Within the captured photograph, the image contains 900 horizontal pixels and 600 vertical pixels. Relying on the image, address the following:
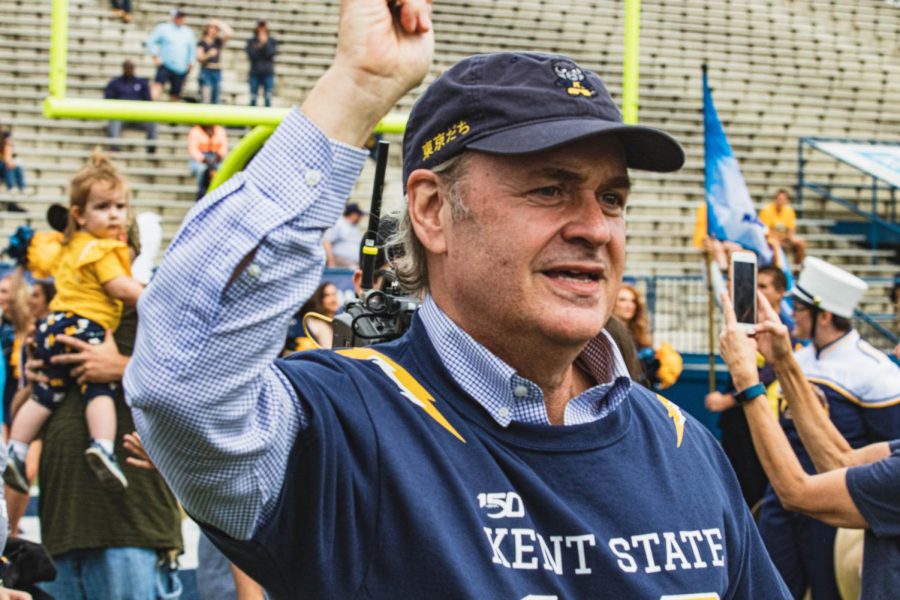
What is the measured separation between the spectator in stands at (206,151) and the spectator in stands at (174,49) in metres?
0.56

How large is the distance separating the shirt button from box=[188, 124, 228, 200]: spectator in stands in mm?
11415

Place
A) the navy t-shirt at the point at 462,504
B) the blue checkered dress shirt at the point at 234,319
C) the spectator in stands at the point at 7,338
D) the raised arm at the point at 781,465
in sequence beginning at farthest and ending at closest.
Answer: the spectator in stands at the point at 7,338
the raised arm at the point at 781,465
the navy t-shirt at the point at 462,504
the blue checkered dress shirt at the point at 234,319

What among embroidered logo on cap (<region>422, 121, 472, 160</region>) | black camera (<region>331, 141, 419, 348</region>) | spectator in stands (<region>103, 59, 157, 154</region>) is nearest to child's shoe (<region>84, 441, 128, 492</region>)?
black camera (<region>331, 141, 419, 348</region>)

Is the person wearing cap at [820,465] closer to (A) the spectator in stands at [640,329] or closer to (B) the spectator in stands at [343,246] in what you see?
(A) the spectator in stands at [640,329]

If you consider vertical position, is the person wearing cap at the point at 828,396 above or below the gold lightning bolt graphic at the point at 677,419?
below

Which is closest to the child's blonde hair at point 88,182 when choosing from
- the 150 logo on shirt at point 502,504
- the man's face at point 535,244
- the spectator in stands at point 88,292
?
the spectator in stands at point 88,292

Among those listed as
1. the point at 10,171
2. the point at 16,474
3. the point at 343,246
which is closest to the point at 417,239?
the point at 16,474

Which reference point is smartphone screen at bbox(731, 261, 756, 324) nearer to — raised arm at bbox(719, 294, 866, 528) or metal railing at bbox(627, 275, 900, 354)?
raised arm at bbox(719, 294, 866, 528)

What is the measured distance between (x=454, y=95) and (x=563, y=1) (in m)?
7.80

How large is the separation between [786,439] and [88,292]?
2.66 m

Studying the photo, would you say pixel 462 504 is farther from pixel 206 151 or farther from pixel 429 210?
pixel 206 151

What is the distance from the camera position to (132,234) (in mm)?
5117

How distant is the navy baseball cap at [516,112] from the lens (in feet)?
6.06

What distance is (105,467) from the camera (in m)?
4.52
